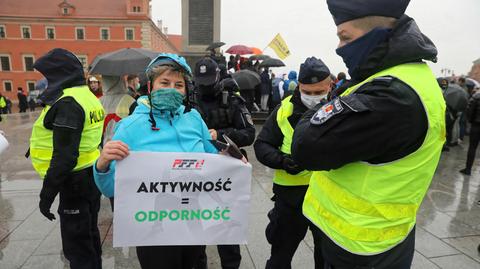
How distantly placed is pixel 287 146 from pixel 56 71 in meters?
2.00

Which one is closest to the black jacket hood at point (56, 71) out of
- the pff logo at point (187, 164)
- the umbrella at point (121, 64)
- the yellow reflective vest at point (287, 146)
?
the pff logo at point (187, 164)

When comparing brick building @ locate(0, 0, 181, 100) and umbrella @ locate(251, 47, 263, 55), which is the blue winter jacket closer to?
umbrella @ locate(251, 47, 263, 55)

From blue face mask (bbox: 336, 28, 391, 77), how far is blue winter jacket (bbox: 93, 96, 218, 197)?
39.1 inches

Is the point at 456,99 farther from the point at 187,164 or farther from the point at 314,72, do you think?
the point at 187,164

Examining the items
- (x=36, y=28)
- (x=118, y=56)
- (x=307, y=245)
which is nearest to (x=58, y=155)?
(x=307, y=245)

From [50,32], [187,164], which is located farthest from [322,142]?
[50,32]

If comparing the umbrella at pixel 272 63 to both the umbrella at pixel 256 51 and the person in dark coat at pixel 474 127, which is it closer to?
the umbrella at pixel 256 51

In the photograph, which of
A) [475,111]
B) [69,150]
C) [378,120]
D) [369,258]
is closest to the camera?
[378,120]

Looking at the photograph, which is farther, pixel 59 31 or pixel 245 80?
pixel 59 31

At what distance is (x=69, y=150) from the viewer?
7.91ft

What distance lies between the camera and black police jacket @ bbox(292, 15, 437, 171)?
4.06ft

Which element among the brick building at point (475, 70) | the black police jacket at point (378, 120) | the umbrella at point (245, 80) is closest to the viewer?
the black police jacket at point (378, 120)

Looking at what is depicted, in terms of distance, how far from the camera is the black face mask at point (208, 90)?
326 centimetres

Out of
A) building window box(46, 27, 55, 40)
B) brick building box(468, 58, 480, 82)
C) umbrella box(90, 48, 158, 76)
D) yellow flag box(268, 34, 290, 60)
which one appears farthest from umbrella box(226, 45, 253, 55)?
building window box(46, 27, 55, 40)
